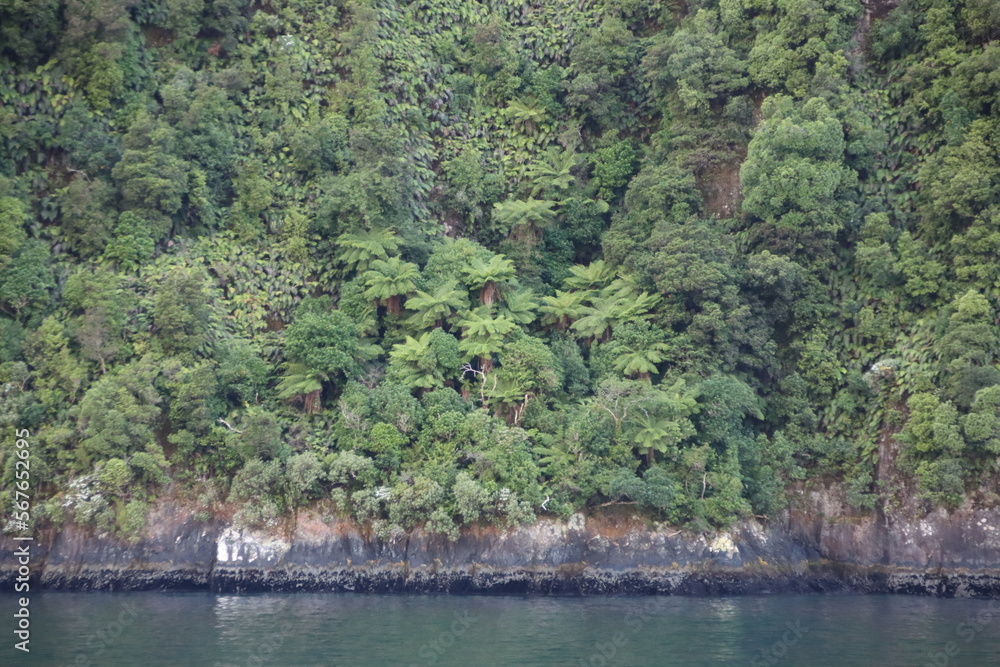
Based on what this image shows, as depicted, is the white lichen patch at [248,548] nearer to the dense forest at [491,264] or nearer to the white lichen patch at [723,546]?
the dense forest at [491,264]

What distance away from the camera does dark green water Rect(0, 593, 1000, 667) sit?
71.4 feet

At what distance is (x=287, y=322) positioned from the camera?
3594cm

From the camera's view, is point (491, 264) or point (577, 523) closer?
point (577, 523)

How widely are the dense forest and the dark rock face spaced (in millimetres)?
752

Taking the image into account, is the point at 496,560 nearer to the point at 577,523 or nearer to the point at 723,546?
the point at 577,523

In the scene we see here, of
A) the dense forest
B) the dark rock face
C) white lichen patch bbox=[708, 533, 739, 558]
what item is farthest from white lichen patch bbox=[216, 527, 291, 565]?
white lichen patch bbox=[708, 533, 739, 558]

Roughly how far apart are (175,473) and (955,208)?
26760mm

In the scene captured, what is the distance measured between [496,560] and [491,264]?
35.0ft

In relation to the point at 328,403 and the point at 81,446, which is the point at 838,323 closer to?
the point at 328,403

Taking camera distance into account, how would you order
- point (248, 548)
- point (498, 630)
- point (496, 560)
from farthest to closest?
point (496, 560), point (248, 548), point (498, 630)

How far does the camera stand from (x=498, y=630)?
24.7 meters

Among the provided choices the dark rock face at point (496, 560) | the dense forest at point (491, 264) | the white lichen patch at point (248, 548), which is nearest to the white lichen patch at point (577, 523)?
the dark rock face at point (496, 560)

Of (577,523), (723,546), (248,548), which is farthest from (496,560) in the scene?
(248,548)

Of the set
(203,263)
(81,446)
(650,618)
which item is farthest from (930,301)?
(81,446)
